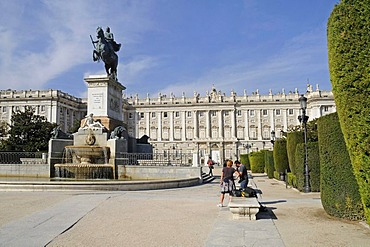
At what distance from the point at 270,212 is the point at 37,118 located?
4519 centimetres

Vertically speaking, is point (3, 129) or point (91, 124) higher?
point (3, 129)

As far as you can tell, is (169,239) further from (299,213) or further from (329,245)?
(299,213)

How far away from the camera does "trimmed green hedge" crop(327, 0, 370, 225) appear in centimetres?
579

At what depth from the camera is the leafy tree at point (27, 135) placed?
139ft

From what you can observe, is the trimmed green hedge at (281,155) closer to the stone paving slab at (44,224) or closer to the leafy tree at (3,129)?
the stone paving slab at (44,224)

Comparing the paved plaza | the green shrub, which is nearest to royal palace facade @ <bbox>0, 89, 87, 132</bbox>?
the green shrub

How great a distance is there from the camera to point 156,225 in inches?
310

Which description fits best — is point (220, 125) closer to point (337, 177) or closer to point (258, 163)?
point (258, 163)

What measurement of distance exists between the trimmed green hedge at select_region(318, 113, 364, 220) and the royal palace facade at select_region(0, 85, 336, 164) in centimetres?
8897

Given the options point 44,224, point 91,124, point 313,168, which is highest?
point 91,124

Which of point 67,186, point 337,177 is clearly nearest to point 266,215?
point 337,177

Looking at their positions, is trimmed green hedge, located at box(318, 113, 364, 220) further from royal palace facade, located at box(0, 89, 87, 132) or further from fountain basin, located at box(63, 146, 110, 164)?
royal palace facade, located at box(0, 89, 87, 132)

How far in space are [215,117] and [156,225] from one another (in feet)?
322

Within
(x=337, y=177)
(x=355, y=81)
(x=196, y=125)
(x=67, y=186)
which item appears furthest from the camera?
(x=196, y=125)
